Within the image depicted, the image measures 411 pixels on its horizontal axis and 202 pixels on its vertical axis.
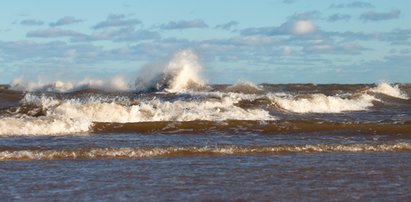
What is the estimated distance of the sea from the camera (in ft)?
30.9

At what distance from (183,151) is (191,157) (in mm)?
675

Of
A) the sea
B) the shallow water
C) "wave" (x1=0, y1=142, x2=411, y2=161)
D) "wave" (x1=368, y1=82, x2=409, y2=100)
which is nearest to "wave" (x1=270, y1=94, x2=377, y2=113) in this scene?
the sea

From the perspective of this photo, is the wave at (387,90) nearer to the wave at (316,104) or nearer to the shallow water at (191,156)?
the wave at (316,104)

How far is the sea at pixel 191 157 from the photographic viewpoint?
9430 millimetres

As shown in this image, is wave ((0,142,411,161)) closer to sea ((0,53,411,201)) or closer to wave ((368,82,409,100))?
sea ((0,53,411,201))

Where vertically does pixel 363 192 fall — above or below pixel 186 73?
below

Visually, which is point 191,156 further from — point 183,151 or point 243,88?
point 243,88

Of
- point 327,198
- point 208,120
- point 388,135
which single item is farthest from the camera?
point 208,120

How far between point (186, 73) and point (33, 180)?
39.5 meters

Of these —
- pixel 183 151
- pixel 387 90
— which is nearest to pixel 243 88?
pixel 387 90

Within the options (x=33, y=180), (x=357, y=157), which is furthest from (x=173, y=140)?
(x=33, y=180)

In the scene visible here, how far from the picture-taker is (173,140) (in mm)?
16516

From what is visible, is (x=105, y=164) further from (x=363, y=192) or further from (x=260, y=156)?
(x=363, y=192)

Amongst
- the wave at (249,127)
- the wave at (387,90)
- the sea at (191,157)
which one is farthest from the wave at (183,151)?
the wave at (387,90)
